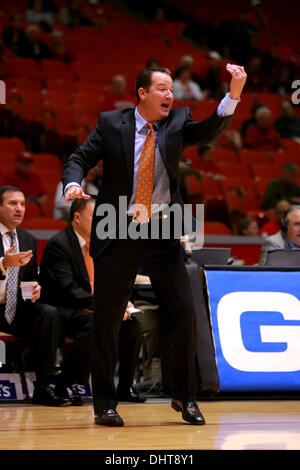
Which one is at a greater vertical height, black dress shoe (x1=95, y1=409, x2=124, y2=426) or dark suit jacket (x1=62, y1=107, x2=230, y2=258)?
dark suit jacket (x1=62, y1=107, x2=230, y2=258)

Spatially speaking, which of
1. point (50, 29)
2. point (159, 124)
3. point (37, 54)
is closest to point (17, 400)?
point (159, 124)

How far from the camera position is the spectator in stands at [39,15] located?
11969 millimetres

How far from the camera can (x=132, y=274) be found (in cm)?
363

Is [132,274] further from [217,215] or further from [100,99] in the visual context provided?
[100,99]

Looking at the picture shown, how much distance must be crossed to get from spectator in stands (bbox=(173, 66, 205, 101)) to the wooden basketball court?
692 cm

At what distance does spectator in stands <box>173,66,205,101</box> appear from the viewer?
1090 cm

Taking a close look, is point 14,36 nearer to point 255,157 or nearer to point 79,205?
point 255,157

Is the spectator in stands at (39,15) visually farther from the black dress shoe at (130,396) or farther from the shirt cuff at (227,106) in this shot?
the shirt cuff at (227,106)

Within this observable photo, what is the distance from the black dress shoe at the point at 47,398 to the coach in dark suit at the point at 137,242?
3.06ft

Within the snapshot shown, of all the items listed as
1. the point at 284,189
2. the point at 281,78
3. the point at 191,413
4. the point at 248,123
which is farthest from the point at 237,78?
the point at 281,78

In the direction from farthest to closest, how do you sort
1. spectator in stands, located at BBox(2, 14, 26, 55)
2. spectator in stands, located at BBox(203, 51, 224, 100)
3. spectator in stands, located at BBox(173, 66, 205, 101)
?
spectator in stands, located at BBox(203, 51, 224, 100)
spectator in stands, located at BBox(2, 14, 26, 55)
spectator in stands, located at BBox(173, 66, 205, 101)

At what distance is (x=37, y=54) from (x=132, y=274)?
27.0ft

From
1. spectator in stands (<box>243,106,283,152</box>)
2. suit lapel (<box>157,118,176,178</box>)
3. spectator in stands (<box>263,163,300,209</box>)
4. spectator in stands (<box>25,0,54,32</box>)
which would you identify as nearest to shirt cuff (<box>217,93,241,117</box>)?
suit lapel (<box>157,118,176,178</box>)

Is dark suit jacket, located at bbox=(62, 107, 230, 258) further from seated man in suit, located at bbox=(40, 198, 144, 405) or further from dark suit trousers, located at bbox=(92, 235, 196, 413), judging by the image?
seated man in suit, located at bbox=(40, 198, 144, 405)
